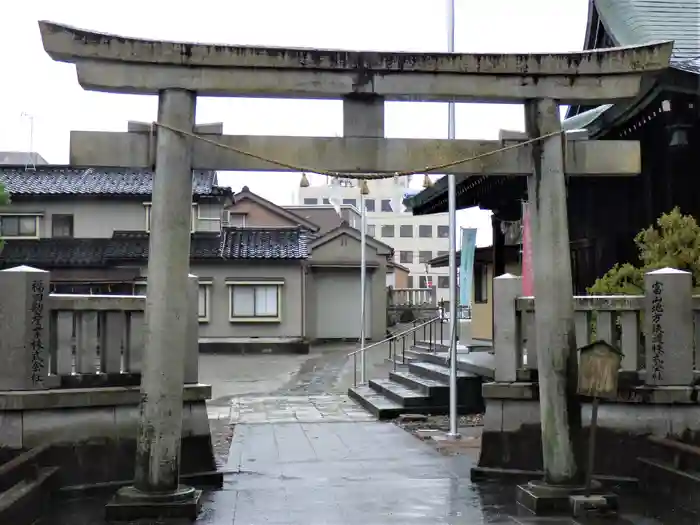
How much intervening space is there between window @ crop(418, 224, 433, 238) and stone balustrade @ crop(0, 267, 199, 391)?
73.5 metres

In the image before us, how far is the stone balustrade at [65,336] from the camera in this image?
27.0 feet

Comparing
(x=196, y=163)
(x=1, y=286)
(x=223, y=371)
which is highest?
(x=196, y=163)

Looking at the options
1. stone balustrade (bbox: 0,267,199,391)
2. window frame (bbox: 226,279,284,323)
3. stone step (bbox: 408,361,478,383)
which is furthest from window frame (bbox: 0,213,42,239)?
stone balustrade (bbox: 0,267,199,391)

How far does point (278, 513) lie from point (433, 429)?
250 inches

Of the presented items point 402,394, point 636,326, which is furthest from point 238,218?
point 636,326

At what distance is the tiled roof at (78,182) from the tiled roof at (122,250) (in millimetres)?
2177

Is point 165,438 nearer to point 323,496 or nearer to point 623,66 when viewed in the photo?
point 323,496

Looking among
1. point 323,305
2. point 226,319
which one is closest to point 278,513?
point 226,319

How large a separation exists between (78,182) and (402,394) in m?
26.3

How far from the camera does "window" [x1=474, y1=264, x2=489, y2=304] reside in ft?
96.4

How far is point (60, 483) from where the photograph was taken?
8422 mm

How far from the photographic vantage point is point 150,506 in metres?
7.43

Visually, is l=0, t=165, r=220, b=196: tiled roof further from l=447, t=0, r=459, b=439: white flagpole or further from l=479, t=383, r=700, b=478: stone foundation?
l=479, t=383, r=700, b=478: stone foundation

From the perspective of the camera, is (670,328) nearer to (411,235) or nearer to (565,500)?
(565,500)
